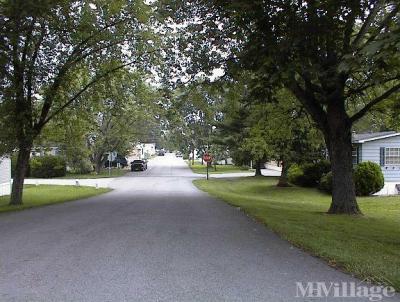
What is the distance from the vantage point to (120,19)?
2097 cm

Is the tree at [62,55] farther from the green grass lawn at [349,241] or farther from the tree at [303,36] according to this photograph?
the green grass lawn at [349,241]

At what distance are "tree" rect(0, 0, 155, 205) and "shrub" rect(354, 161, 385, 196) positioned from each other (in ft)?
44.5

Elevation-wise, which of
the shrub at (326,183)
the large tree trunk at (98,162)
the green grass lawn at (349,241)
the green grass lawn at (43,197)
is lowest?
the green grass lawn at (43,197)

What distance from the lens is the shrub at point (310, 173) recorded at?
32.3 m

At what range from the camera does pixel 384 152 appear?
3516cm

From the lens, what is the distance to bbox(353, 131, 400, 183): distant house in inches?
1379

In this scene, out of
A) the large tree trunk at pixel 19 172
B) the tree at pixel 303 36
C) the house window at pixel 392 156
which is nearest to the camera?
the tree at pixel 303 36

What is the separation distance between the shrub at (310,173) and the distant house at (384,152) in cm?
398

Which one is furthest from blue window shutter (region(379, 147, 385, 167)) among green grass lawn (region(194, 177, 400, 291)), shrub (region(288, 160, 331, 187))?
green grass lawn (region(194, 177, 400, 291))

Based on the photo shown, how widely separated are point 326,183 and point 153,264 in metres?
23.1

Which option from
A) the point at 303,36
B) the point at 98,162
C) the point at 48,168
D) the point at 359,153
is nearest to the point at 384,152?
the point at 359,153

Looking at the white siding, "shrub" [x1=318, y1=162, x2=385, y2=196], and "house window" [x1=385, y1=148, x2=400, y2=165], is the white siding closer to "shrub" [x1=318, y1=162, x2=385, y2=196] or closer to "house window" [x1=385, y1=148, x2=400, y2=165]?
"house window" [x1=385, y1=148, x2=400, y2=165]

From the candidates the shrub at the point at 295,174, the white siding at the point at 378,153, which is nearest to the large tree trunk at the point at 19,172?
the shrub at the point at 295,174

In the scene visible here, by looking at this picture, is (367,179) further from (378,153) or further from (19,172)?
(19,172)
